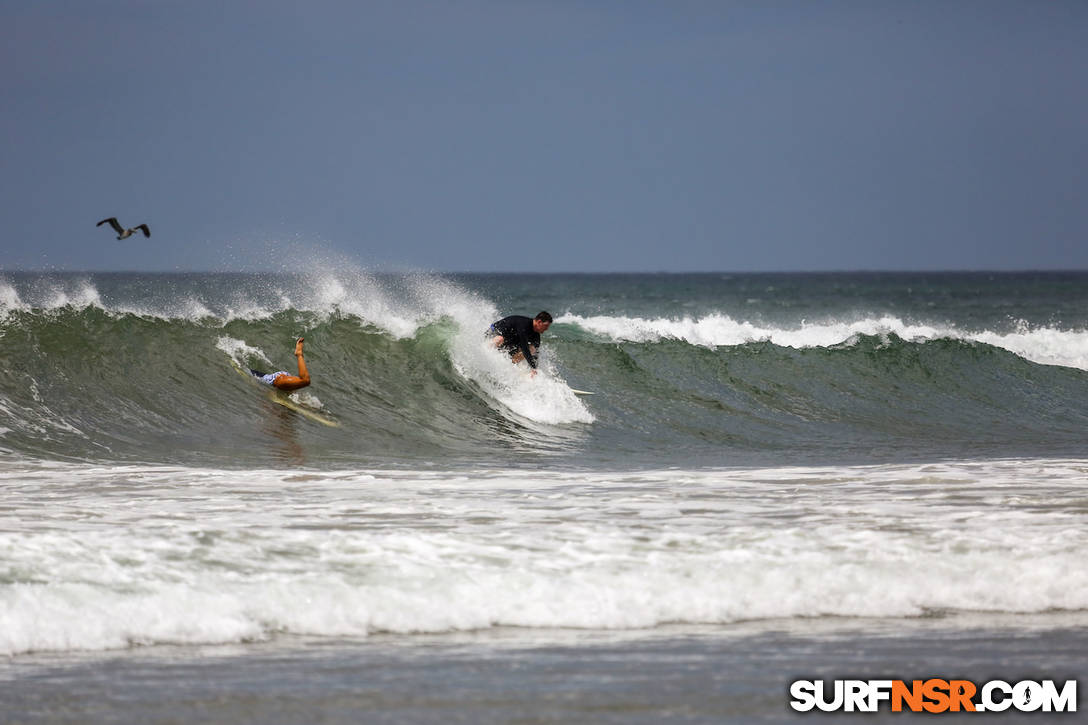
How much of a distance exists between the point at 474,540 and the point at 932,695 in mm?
2741

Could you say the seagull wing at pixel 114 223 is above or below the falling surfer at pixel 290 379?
above

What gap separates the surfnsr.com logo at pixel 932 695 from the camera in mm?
4289

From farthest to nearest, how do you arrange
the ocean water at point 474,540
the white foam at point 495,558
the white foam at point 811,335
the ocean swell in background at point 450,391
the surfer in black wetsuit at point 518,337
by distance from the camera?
the white foam at point 811,335
the surfer in black wetsuit at point 518,337
the ocean swell in background at point 450,391
the white foam at point 495,558
the ocean water at point 474,540

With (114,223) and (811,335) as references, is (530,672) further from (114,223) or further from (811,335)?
(811,335)

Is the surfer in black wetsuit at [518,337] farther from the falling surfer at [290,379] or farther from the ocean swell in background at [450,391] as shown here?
the falling surfer at [290,379]

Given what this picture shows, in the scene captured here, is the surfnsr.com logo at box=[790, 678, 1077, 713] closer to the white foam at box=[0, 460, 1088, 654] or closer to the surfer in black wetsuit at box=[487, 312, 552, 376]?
the white foam at box=[0, 460, 1088, 654]

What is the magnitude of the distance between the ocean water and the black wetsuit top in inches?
14.4

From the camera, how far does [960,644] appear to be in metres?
5.11

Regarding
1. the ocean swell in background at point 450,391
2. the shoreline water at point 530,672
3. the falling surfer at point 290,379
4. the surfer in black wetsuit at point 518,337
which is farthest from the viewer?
the surfer in black wetsuit at point 518,337

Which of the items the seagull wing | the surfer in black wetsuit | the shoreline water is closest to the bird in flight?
the seagull wing

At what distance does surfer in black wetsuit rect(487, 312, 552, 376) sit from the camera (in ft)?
→ 47.2

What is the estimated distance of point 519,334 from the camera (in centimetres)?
1444

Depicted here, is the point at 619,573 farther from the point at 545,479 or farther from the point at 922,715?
the point at 545,479

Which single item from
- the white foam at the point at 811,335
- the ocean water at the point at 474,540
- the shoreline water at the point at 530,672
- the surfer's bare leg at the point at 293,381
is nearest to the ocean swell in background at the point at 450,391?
the ocean water at the point at 474,540
